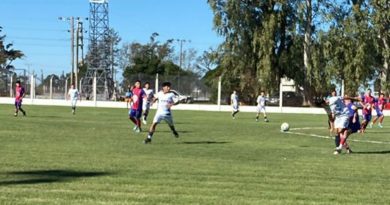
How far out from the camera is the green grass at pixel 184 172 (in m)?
9.27

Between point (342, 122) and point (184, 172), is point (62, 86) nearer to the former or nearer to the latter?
point (342, 122)

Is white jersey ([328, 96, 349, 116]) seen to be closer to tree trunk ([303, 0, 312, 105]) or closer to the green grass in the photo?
the green grass

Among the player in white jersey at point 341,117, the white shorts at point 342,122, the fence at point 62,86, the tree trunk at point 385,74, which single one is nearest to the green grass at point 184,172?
the player in white jersey at point 341,117

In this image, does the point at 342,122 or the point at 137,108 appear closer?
the point at 342,122

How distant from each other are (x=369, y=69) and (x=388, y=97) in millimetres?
2910

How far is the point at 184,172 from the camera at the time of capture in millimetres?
11938

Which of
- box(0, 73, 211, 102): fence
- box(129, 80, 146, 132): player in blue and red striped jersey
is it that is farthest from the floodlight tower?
box(129, 80, 146, 132): player in blue and red striped jersey

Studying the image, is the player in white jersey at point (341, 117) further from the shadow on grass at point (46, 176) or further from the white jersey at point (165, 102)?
the shadow on grass at point (46, 176)

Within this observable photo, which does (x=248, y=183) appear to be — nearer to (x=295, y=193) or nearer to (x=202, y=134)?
(x=295, y=193)

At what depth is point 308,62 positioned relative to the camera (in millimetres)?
59438

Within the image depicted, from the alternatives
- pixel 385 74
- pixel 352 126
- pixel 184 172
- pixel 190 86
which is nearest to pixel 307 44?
pixel 385 74

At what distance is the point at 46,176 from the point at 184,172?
2409mm

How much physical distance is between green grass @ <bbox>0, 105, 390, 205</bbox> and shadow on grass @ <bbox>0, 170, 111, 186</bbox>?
15 mm

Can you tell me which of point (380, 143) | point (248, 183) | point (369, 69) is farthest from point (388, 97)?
point (248, 183)
